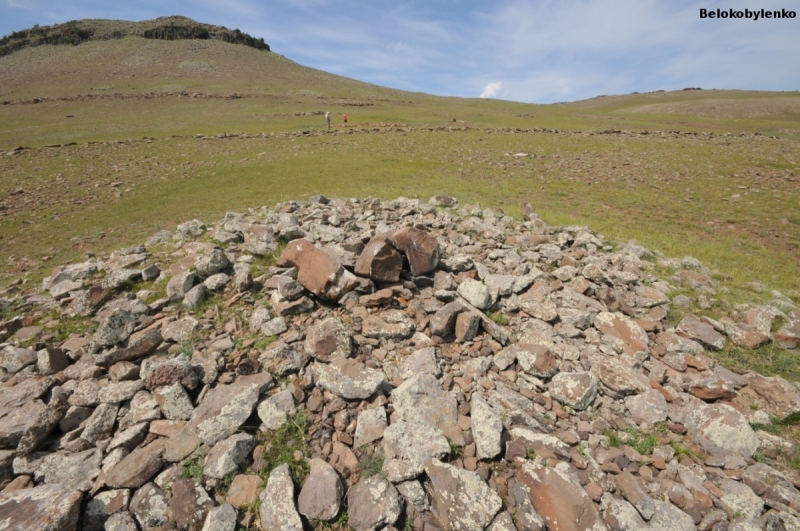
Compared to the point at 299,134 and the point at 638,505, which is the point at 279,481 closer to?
the point at 638,505

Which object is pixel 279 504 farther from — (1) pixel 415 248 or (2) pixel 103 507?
(1) pixel 415 248

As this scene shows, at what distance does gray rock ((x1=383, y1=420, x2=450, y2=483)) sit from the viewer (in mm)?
4016

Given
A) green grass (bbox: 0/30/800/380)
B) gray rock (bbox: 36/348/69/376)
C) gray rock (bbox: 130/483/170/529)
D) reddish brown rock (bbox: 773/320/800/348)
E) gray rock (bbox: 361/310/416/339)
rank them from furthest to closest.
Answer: green grass (bbox: 0/30/800/380) < reddish brown rock (bbox: 773/320/800/348) < gray rock (bbox: 361/310/416/339) < gray rock (bbox: 36/348/69/376) < gray rock (bbox: 130/483/170/529)

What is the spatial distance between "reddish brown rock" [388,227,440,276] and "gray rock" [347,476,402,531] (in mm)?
4143

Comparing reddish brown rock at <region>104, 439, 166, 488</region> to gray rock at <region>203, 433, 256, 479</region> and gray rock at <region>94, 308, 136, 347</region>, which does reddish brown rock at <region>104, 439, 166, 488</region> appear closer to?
gray rock at <region>203, 433, 256, 479</region>

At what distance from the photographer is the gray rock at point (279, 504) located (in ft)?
11.9

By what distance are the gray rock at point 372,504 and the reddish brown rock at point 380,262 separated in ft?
12.2

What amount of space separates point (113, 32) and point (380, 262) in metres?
164

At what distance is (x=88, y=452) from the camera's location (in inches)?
177

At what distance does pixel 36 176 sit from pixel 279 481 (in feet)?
97.2

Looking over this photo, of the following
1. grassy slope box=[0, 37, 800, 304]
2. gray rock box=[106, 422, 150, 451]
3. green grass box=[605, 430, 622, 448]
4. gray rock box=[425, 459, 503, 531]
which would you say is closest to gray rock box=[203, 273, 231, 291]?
gray rock box=[106, 422, 150, 451]

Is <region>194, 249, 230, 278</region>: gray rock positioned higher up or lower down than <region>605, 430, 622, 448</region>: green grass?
higher up

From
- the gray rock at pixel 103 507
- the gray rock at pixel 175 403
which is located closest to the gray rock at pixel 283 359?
the gray rock at pixel 175 403

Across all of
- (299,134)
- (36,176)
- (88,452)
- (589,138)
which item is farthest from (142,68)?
(88,452)
